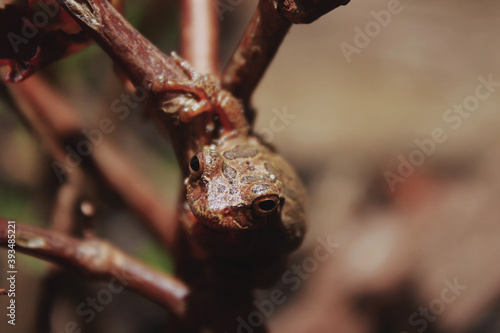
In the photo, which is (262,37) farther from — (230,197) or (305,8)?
(230,197)

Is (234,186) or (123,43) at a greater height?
(123,43)

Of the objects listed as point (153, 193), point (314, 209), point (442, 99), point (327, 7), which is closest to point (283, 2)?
point (327, 7)

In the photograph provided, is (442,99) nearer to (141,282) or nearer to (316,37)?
(316,37)

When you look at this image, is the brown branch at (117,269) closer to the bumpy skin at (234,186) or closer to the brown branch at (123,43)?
the bumpy skin at (234,186)

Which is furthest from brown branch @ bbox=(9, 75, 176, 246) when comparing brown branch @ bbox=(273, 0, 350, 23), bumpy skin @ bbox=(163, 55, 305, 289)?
brown branch @ bbox=(273, 0, 350, 23)

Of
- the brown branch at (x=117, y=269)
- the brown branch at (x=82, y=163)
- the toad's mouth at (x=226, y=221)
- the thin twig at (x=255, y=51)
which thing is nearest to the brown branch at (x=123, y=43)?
the thin twig at (x=255, y=51)

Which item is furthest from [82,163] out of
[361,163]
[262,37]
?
[361,163]
